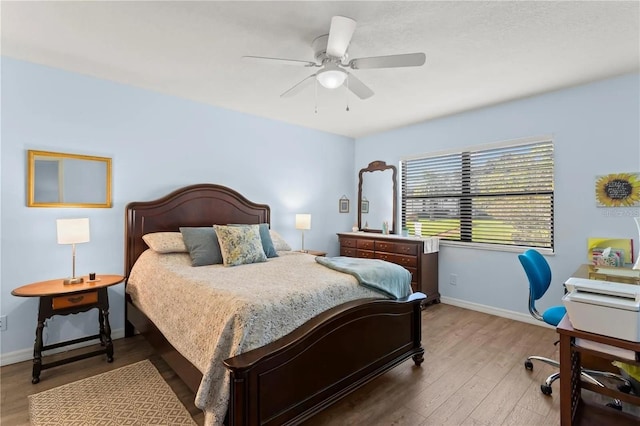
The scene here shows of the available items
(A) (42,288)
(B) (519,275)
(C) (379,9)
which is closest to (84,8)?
(C) (379,9)

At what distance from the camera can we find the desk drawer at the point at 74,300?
2.44 meters

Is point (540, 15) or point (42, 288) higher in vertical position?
point (540, 15)

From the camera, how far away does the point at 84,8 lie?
199 centimetres

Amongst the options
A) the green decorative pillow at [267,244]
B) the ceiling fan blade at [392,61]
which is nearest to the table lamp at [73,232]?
the green decorative pillow at [267,244]

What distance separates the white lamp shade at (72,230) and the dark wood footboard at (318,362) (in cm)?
203

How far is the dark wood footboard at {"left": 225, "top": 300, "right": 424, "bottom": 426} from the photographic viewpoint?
154cm

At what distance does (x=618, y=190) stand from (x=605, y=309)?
2326mm

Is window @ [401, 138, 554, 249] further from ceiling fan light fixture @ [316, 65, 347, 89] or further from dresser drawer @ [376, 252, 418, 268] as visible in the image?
ceiling fan light fixture @ [316, 65, 347, 89]

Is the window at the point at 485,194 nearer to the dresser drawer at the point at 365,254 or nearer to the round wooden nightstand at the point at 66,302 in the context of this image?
the dresser drawer at the point at 365,254

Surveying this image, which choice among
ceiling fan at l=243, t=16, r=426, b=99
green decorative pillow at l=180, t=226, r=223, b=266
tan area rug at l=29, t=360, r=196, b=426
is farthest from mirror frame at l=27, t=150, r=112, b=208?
ceiling fan at l=243, t=16, r=426, b=99

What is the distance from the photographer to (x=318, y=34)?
2254 millimetres

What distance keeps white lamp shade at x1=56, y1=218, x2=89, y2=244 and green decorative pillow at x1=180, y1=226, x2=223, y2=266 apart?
0.82 m

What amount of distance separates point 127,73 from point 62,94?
613 millimetres

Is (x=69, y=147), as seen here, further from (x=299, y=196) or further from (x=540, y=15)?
(x=540, y=15)
